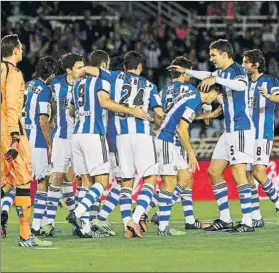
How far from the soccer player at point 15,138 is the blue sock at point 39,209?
191 centimetres

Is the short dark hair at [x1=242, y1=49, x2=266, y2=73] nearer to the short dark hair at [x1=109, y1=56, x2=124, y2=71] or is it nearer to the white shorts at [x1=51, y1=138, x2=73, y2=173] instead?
the short dark hair at [x1=109, y1=56, x2=124, y2=71]

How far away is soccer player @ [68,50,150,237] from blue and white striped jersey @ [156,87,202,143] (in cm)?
70

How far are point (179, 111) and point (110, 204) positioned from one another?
1425mm

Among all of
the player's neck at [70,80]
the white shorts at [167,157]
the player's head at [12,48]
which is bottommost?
the white shorts at [167,157]

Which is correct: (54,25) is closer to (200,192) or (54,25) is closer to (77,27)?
(77,27)

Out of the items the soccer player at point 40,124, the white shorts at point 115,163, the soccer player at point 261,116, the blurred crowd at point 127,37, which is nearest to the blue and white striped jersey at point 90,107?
the white shorts at point 115,163

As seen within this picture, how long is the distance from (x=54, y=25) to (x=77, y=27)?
0.82m

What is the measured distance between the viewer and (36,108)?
14.2 m

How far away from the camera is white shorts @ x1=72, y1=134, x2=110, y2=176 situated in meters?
13.1

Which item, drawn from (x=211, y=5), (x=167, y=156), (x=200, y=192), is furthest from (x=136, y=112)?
(x=211, y=5)

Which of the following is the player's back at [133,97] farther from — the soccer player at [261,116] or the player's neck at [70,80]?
the soccer player at [261,116]

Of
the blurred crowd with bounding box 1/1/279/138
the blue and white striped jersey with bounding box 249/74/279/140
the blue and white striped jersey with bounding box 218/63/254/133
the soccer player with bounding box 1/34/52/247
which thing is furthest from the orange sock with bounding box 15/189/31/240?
the blurred crowd with bounding box 1/1/279/138

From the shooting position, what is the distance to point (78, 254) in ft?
36.8

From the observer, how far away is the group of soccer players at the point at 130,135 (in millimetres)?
13219
